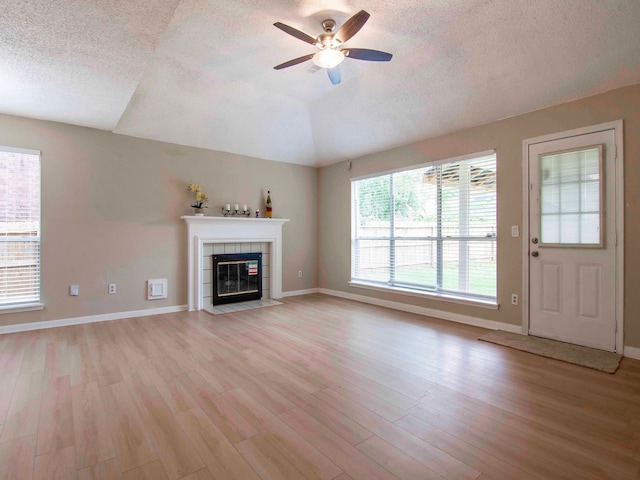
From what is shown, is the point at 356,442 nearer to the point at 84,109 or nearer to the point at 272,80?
the point at 272,80

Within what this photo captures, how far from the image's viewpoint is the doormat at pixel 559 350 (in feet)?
9.21

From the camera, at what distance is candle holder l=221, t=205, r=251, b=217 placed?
207 inches

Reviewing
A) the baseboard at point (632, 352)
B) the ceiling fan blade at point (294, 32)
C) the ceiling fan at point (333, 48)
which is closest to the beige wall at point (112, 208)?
the ceiling fan at point (333, 48)

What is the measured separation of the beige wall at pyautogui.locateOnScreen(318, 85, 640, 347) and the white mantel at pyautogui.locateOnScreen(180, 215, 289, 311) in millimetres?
1202

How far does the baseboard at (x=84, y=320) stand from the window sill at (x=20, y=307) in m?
0.18

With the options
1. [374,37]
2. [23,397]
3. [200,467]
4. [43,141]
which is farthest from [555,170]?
[43,141]

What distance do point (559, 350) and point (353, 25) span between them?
3468mm

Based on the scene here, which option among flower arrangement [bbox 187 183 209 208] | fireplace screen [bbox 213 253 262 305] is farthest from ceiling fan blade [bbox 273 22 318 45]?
fireplace screen [bbox 213 253 262 305]

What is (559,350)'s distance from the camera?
3.12 m

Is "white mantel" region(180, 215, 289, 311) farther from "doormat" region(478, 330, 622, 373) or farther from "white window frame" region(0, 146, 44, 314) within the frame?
"doormat" region(478, 330, 622, 373)

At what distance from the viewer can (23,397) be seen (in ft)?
7.41

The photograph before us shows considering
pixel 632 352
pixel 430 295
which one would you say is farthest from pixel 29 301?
pixel 632 352

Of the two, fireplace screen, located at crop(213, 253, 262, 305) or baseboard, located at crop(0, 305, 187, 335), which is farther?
fireplace screen, located at crop(213, 253, 262, 305)

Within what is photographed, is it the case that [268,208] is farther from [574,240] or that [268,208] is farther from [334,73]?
[574,240]
